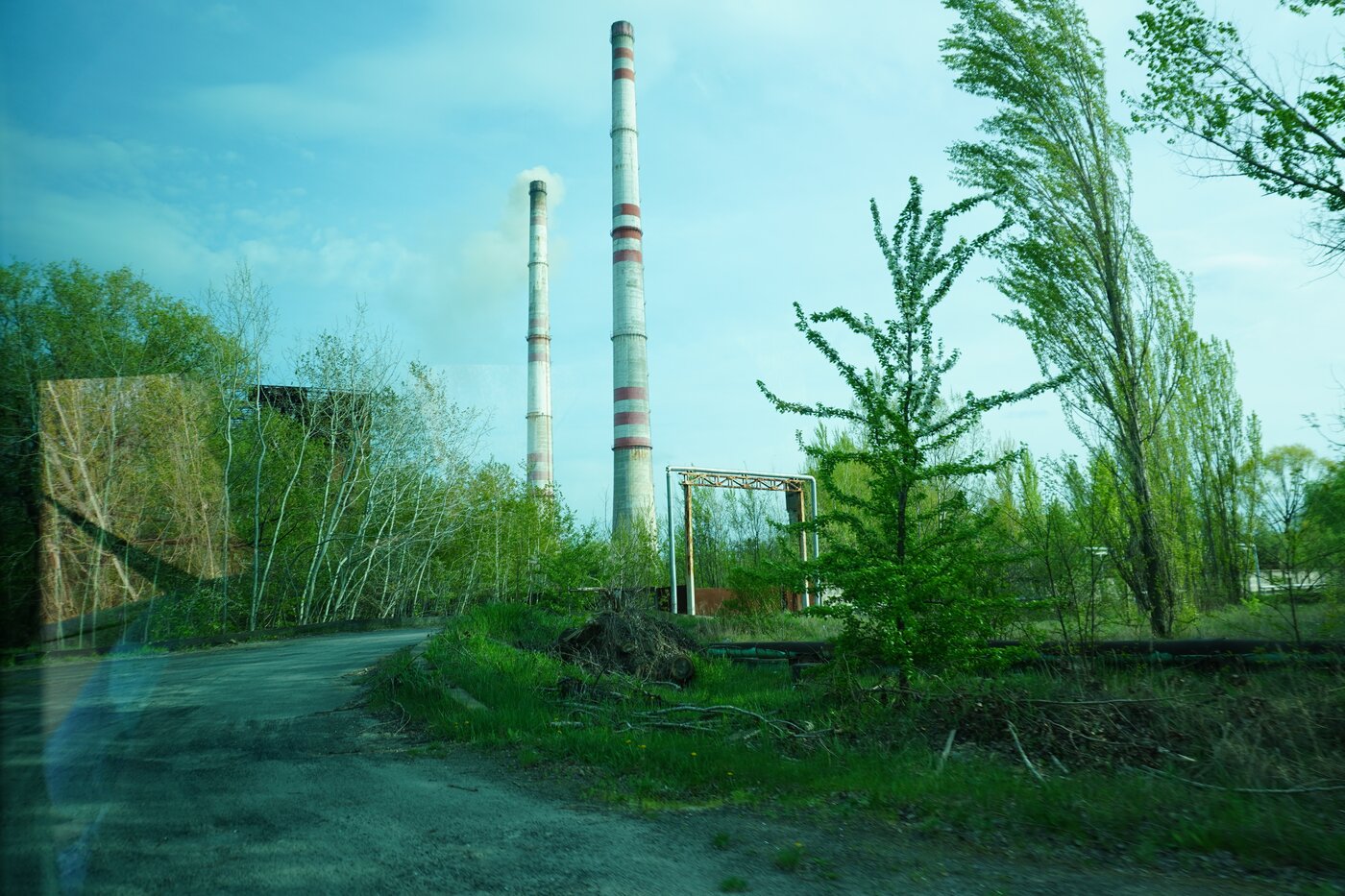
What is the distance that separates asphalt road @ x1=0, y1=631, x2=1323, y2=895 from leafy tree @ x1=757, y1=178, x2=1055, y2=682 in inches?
116

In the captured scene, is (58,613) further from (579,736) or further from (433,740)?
(579,736)

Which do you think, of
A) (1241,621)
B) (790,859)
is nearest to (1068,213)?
(1241,621)

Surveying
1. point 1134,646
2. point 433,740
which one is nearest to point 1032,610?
point 1134,646

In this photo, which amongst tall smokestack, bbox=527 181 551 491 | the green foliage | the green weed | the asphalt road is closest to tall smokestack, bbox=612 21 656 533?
tall smokestack, bbox=527 181 551 491

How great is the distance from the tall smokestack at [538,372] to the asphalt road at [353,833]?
38456mm

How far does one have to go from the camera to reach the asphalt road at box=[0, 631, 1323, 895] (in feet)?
12.8

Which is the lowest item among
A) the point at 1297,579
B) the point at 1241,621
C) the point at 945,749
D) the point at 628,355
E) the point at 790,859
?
the point at 790,859

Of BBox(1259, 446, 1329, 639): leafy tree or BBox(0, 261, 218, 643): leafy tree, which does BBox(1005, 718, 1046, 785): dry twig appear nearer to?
BBox(1259, 446, 1329, 639): leafy tree

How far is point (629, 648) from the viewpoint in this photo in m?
11.4

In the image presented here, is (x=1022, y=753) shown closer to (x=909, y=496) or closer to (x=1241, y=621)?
(x=909, y=496)

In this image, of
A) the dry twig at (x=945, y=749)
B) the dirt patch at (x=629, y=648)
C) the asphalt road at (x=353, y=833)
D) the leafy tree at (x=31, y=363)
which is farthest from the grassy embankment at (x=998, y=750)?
the leafy tree at (x=31, y=363)

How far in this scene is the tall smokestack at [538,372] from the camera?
151 ft

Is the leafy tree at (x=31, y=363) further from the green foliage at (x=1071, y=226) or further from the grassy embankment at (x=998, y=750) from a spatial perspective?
Result: the green foliage at (x=1071, y=226)

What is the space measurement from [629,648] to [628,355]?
93.4ft
